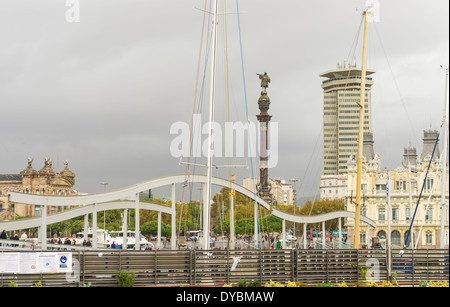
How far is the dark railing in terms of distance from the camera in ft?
73.9

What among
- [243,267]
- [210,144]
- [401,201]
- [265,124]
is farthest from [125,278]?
[265,124]

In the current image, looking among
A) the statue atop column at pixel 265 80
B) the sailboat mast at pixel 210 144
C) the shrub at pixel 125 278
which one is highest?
the statue atop column at pixel 265 80

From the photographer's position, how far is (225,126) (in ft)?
146

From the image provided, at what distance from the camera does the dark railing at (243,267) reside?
73.9 ft

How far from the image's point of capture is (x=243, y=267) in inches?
936

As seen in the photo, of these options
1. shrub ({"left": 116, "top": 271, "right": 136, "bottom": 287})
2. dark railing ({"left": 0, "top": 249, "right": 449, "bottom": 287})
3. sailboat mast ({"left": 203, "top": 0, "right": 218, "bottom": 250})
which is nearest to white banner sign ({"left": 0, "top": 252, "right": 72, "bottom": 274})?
dark railing ({"left": 0, "top": 249, "right": 449, "bottom": 287})

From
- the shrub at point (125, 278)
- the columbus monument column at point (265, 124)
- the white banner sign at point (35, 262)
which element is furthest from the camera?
the columbus monument column at point (265, 124)

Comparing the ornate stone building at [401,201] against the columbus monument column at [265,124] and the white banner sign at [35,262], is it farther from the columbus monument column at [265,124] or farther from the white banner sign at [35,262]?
the white banner sign at [35,262]

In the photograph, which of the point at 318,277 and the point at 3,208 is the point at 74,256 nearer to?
the point at 318,277

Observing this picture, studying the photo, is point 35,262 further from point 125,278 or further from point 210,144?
point 210,144

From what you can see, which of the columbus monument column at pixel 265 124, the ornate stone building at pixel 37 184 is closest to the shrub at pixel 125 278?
the columbus monument column at pixel 265 124

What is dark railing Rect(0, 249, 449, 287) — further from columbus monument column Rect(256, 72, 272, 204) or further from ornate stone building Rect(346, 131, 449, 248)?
columbus monument column Rect(256, 72, 272, 204)
